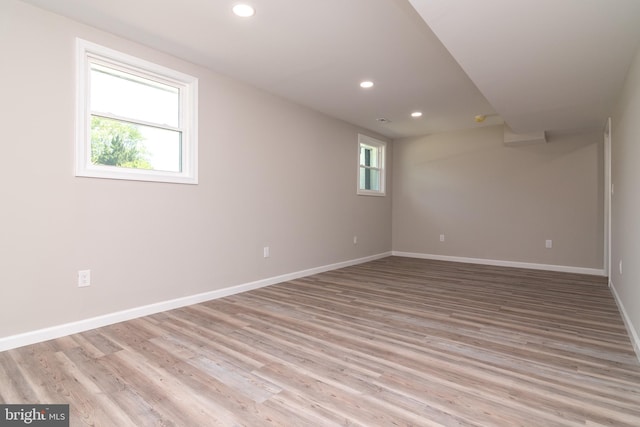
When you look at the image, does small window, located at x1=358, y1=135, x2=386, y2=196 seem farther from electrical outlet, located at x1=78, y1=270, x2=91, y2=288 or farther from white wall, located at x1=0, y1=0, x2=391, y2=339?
electrical outlet, located at x1=78, y1=270, x2=91, y2=288

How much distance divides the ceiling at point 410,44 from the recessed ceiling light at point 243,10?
0.14 ft

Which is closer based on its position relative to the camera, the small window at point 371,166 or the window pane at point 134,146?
the window pane at point 134,146

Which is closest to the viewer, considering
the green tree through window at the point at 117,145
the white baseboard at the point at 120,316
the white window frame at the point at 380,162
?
the white baseboard at the point at 120,316

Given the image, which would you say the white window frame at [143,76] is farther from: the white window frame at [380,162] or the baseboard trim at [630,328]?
the baseboard trim at [630,328]

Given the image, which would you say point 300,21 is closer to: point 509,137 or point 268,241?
point 268,241

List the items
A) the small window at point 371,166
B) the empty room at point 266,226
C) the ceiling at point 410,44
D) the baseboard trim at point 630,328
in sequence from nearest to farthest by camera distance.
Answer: the empty room at point 266,226
the ceiling at point 410,44
the baseboard trim at point 630,328
the small window at point 371,166

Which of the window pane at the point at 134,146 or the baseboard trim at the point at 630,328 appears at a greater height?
the window pane at the point at 134,146

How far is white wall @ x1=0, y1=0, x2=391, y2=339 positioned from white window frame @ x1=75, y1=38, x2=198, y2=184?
57mm

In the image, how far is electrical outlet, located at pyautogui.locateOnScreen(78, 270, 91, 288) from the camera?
269 centimetres

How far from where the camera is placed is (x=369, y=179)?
6508 millimetres

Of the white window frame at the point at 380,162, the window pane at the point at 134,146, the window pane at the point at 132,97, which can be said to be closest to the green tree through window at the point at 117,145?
the window pane at the point at 134,146

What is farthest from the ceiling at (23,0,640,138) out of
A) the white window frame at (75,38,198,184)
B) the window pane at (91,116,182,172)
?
the window pane at (91,116,182,172)

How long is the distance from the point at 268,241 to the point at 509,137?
4103 mm

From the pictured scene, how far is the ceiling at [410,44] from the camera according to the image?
84.0 inches
